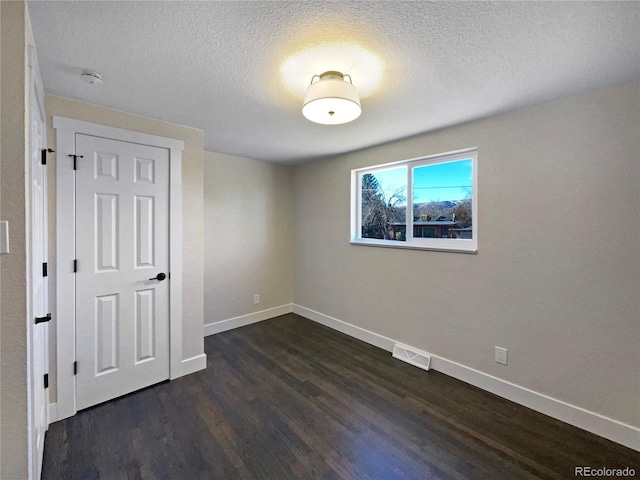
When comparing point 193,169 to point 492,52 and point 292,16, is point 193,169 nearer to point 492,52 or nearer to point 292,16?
point 292,16

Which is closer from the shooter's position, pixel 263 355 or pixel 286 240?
pixel 263 355

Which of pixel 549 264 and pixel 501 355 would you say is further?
pixel 501 355

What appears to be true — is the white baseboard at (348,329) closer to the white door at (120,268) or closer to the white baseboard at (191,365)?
the white baseboard at (191,365)

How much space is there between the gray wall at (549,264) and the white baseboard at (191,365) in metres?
2.06

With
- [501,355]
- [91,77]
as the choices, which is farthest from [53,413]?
[501,355]

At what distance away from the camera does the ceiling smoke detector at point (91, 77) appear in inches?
65.7

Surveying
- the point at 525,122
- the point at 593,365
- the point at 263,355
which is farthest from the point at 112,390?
the point at 525,122

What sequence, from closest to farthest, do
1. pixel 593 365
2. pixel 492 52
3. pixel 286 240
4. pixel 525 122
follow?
1. pixel 492 52
2. pixel 593 365
3. pixel 525 122
4. pixel 286 240

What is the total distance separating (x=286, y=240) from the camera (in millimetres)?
4398

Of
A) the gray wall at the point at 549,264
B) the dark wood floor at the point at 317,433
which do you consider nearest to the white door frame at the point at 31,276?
the dark wood floor at the point at 317,433

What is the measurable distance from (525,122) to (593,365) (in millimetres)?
1783

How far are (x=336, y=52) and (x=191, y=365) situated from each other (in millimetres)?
2800

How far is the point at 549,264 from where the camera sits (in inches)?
81.0

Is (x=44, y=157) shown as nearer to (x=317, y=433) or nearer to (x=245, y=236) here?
(x=245, y=236)
